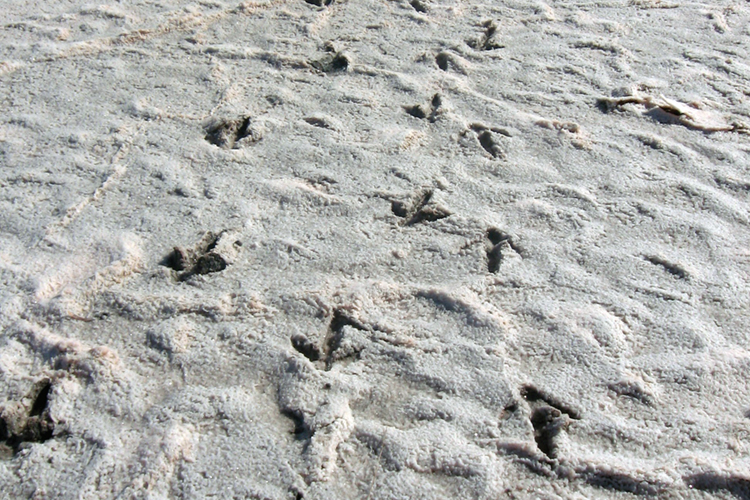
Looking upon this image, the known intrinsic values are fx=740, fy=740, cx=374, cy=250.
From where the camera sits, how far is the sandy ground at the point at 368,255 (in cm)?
142

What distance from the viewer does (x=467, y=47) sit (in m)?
2.76

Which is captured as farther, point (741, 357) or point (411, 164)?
point (411, 164)

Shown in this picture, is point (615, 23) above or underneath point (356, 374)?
above

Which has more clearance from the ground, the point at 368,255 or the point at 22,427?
the point at 368,255

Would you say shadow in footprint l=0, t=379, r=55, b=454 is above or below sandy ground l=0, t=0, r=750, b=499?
below

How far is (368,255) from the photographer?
73.4 inches

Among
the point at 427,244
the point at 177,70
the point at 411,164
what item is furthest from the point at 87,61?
the point at 427,244

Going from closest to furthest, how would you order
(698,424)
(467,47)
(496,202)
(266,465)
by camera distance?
(266,465) < (698,424) < (496,202) < (467,47)

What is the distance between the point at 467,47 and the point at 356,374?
162cm

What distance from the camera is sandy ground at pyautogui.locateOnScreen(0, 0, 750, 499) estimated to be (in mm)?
1423

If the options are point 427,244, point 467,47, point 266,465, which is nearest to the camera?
point 266,465

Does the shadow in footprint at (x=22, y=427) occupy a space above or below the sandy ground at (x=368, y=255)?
below

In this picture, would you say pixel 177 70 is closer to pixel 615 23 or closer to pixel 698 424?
pixel 615 23

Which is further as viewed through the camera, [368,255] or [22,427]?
[368,255]
